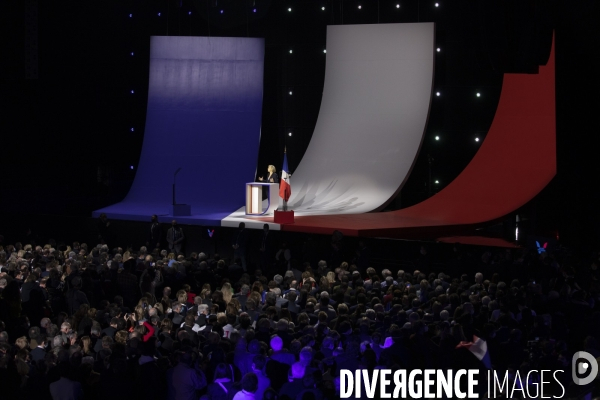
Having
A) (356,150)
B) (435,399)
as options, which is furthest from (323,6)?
(435,399)

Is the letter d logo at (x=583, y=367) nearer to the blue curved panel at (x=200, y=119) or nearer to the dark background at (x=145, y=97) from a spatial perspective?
the dark background at (x=145, y=97)

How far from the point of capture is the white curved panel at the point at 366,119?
49.3 feet

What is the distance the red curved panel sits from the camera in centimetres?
1348

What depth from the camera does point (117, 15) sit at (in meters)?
16.9

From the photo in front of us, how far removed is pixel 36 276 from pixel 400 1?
896 cm

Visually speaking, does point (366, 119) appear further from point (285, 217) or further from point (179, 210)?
point (179, 210)

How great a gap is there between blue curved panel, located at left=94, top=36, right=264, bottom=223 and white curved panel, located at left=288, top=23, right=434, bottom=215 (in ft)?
4.28

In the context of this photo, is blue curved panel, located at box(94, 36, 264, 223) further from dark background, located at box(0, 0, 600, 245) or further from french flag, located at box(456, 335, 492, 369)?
french flag, located at box(456, 335, 492, 369)

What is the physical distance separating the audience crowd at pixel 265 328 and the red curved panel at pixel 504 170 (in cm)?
370

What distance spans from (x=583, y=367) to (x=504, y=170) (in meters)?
8.69

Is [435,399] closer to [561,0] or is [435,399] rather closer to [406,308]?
[406,308]

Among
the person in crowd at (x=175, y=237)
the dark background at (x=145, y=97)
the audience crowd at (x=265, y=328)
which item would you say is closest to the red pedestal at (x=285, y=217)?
the person in crowd at (x=175, y=237)

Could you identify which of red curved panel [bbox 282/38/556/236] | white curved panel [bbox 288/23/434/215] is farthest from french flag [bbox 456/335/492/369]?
white curved panel [bbox 288/23/434/215]

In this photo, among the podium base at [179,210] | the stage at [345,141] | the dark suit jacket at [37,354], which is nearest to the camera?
the dark suit jacket at [37,354]
